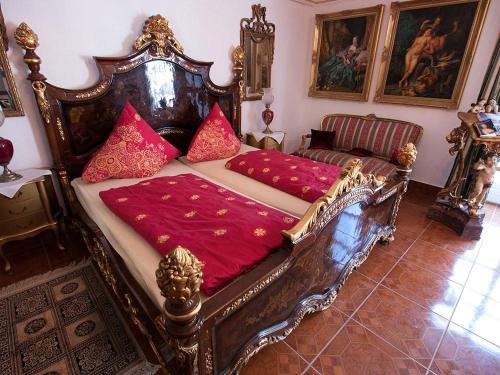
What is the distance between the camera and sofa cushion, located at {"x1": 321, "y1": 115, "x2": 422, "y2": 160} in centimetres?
332

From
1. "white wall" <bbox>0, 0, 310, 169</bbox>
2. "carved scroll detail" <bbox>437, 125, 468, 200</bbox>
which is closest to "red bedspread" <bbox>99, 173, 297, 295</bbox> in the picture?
"white wall" <bbox>0, 0, 310, 169</bbox>

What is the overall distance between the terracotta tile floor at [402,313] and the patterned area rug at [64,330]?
1.06 feet

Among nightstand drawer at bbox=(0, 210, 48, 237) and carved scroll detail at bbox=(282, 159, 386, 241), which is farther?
nightstand drawer at bbox=(0, 210, 48, 237)

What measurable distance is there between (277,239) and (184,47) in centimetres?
247

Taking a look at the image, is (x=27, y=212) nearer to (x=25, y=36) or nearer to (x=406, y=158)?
(x=25, y=36)

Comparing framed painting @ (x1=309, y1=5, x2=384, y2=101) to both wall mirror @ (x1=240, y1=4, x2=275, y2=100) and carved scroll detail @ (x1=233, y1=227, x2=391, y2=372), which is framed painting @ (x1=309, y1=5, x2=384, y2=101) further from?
carved scroll detail @ (x1=233, y1=227, x2=391, y2=372)

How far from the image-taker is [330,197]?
53.5 inches

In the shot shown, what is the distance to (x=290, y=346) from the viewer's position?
5.17 ft

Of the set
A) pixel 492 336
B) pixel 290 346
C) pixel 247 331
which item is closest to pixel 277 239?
pixel 247 331

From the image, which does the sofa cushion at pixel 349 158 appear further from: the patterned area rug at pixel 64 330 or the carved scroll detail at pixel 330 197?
the patterned area rug at pixel 64 330

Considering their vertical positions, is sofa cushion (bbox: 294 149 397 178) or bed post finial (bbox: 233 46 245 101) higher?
bed post finial (bbox: 233 46 245 101)

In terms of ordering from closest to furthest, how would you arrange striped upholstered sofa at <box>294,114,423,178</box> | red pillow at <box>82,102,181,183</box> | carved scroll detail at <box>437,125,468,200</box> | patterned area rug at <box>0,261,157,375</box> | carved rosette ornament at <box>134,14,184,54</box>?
patterned area rug at <box>0,261,157,375</box> → red pillow at <box>82,102,181,183</box> → carved rosette ornament at <box>134,14,184,54</box> → carved scroll detail at <box>437,125,468,200</box> → striped upholstered sofa at <box>294,114,423,178</box>

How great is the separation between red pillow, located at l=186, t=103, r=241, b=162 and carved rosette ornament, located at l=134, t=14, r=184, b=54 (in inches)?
A: 31.5

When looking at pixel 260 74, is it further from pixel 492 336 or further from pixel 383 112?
pixel 492 336
